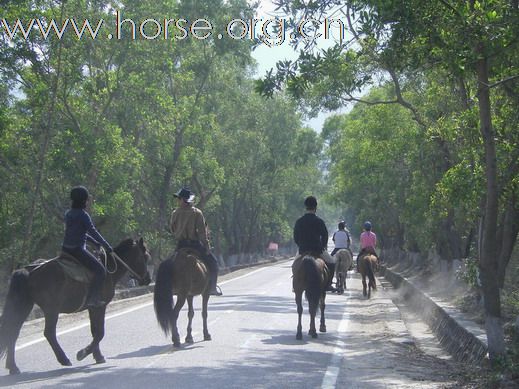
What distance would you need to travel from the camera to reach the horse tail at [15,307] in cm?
1017

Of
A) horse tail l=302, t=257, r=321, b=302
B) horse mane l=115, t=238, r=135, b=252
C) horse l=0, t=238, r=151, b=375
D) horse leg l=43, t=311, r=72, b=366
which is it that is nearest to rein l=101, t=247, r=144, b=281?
Result: horse mane l=115, t=238, r=135, b=252

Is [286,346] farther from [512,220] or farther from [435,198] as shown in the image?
[435,198]

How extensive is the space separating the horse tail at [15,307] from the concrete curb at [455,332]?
6.02m

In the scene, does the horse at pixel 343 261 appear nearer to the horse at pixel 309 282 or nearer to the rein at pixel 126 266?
the horse at pixel 309 282

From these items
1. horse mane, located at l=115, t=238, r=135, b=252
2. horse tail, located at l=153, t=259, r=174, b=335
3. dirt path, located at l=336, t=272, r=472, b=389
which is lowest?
dirt path, located at l=336, t=272, r=472, b=389

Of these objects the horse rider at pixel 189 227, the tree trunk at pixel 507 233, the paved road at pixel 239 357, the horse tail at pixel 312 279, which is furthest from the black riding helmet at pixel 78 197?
the tree trunk at pixel 507 233

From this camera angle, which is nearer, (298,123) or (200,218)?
(200,218)

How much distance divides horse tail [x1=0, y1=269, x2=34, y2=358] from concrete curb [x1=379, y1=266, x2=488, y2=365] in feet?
19.8

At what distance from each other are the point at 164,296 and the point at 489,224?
192 inches

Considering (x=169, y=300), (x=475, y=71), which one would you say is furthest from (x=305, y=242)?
(x=475, y=71)

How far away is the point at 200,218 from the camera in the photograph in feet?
45.3

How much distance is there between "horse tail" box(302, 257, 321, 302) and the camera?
14547 mm

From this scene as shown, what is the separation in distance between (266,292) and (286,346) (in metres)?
17.0

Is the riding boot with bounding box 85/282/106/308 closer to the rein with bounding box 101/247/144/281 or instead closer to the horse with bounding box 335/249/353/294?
the rein with bounding box 101/247/144/281
